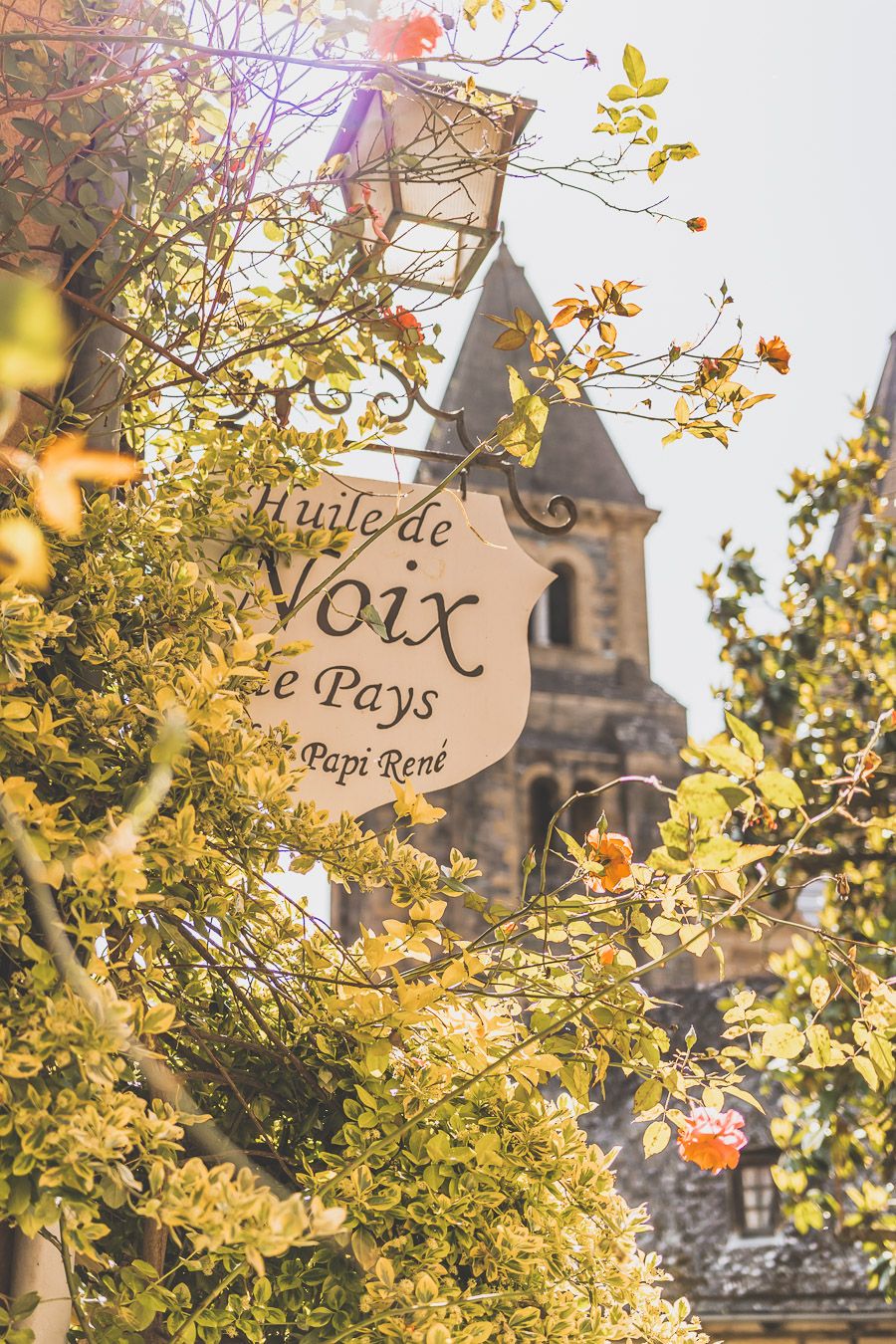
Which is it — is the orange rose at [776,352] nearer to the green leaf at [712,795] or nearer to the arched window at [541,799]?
the green leaf at [712,795]

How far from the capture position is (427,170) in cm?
218

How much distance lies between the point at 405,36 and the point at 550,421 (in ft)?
89.7

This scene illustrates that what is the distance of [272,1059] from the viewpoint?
1.72 m

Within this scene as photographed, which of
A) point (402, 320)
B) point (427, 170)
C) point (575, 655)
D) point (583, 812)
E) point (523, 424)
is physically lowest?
point (523, 424)

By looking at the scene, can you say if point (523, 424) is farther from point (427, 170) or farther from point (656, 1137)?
point (656, 1137)

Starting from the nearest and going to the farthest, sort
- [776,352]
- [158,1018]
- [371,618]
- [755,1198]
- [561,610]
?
[158,1018], [776,352], [371,618], [755,1198], [561,610]

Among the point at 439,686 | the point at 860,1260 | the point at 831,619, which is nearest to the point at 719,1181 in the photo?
the point at 860,1260

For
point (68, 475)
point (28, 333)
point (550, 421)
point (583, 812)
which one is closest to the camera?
point (28, 333)

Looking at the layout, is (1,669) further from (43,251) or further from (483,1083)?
(43,251)

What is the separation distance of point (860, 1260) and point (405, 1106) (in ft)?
53.9

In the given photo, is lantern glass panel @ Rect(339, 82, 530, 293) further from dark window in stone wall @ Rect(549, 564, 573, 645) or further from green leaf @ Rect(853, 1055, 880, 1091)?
dark window in stone wall @ Rect(549, 564, 573, 645)

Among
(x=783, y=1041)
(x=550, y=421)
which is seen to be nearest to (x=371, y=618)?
(x=783, y=1041)

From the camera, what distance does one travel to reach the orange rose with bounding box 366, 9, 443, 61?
1.96 m

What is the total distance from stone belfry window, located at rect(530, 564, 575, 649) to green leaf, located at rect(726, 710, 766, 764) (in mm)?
27468
